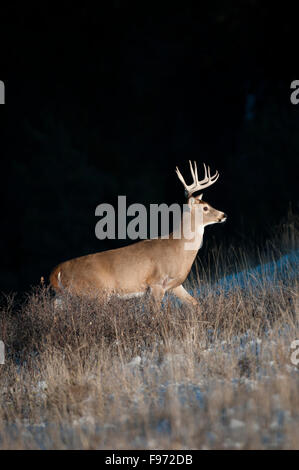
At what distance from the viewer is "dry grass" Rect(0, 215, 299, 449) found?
379 cm

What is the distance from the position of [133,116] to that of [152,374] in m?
17.7

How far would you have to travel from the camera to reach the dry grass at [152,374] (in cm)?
379

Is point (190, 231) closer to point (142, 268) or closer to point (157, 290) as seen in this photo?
point (142, 268)

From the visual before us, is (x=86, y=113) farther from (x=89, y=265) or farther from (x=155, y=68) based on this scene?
(x=89, y=265)

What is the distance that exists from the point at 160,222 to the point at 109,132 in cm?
610

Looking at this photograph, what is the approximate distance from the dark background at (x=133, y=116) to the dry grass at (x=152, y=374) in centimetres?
980

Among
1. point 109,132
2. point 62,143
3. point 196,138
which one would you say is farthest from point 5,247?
point 196,138

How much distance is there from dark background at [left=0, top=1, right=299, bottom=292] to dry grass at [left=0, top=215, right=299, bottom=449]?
32.2 ft

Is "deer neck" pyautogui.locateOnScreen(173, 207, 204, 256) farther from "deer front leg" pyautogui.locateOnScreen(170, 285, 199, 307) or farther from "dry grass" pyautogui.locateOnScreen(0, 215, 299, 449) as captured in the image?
"dry grass" pyautogui.locateOnScreen(0, 215, 299, 449)

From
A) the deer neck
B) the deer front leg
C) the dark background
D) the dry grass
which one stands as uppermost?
the dark background

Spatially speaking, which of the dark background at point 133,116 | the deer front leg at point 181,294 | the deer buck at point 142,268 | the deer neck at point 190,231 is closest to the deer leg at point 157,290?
the deer buck at point 142,268

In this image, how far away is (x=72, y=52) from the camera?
69.7 feet

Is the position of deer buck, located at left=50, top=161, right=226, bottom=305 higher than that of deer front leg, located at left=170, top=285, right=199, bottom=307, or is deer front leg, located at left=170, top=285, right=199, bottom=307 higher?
deer buck, located at left=50, top=161, right=226, bottom=305

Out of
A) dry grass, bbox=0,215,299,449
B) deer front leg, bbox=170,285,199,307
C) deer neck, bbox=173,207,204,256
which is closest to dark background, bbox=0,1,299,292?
deer neck, bbox=173,207,204,256
